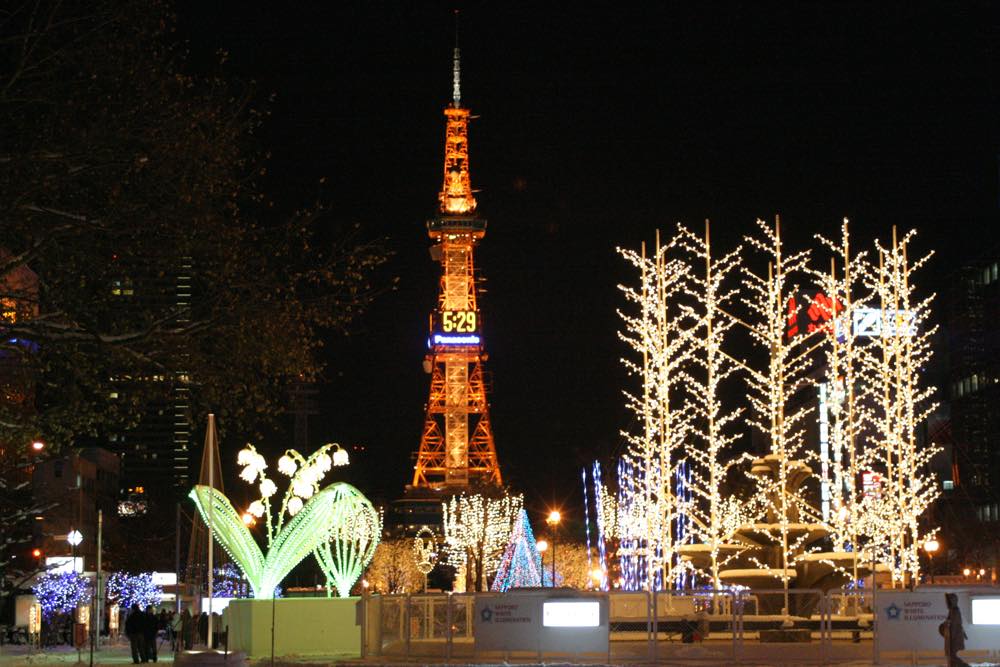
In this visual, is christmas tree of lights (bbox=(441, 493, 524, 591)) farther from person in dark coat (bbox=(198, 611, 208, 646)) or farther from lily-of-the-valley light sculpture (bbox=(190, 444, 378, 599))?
lily-of-the-valley light sculpture (bbox=(190, 444, 378, 599))

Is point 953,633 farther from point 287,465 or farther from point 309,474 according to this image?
point 287,465

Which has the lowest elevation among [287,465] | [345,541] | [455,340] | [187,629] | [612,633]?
[612,633]

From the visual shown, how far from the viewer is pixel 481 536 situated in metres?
93.9

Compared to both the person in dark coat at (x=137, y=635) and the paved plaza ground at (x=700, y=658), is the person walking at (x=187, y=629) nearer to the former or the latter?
the person in dark coat at (x=137, y=635)

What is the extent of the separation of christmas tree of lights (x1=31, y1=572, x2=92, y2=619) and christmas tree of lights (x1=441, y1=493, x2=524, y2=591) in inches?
1362

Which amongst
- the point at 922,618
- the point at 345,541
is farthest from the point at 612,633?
the point at 345,541

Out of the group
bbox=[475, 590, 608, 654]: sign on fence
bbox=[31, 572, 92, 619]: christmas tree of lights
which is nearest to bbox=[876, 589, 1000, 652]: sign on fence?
bbox=[475, 590, 608, 654]: sign on fence

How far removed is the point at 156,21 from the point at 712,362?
81.6ft

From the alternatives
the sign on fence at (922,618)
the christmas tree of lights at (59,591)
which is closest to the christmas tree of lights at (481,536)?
the christmas tree of lights at (59,591)

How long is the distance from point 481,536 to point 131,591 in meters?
36.4

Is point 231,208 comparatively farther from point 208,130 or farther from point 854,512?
point 854,512

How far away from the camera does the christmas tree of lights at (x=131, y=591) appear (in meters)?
57.3

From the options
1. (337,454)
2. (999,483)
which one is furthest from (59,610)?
(999,483)

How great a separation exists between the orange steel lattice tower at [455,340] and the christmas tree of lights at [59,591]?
102 metres
